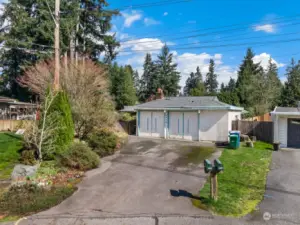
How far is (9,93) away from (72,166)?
3082cm

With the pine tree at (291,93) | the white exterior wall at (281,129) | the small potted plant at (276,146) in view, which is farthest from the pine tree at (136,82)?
the small potted plant at (276,146)

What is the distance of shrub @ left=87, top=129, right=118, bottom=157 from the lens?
11.5 meters

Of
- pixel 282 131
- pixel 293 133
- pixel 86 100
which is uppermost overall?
pixel 86 100

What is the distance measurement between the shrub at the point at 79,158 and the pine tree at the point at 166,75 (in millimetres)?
34707

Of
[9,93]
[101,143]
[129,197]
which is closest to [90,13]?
[9,93]

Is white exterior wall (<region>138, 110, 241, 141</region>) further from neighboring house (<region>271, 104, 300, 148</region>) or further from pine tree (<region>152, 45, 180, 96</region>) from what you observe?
pine tree (<region>152, 45, 180, 96</region>)

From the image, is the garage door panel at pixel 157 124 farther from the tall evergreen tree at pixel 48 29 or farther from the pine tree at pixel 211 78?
the pine tree at pixel 211 78

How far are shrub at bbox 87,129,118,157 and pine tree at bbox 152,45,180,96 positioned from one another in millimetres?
31923

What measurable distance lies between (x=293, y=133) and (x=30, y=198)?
1464 centimetres

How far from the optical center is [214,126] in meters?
15.1

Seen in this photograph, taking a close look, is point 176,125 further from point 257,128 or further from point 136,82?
point 136,82

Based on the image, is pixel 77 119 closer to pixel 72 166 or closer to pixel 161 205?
pixel 72 166

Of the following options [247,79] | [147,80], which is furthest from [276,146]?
[147,80]

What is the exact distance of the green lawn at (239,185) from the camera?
5582 mm
